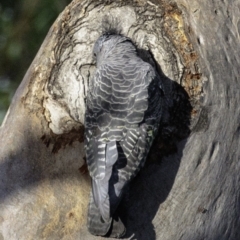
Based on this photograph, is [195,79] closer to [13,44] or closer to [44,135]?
[44,135]

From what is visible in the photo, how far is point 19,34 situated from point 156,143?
2534mm

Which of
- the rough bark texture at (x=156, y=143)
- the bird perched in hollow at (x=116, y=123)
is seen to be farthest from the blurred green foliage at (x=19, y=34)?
the bird perched in hollow at (x=116, y=123)

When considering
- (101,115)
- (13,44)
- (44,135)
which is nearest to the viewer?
(101,115)

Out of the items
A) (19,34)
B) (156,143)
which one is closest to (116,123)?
(156,143)

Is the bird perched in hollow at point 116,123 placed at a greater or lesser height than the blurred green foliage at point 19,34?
lesser

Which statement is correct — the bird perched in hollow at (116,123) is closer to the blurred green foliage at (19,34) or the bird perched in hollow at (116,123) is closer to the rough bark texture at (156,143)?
the rough bark texture at (156,143)

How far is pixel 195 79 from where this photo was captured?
11.6 ft

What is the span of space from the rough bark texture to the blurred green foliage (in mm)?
1721

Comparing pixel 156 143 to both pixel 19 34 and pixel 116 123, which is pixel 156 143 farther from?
pixel 19 34

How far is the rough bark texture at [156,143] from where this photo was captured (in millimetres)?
3479

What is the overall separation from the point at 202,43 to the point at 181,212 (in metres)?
0.94

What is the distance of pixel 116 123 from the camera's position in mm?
3408

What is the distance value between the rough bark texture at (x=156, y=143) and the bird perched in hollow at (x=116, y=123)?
0.13m

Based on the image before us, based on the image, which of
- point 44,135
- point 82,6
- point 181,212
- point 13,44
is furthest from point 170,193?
point 13,44
